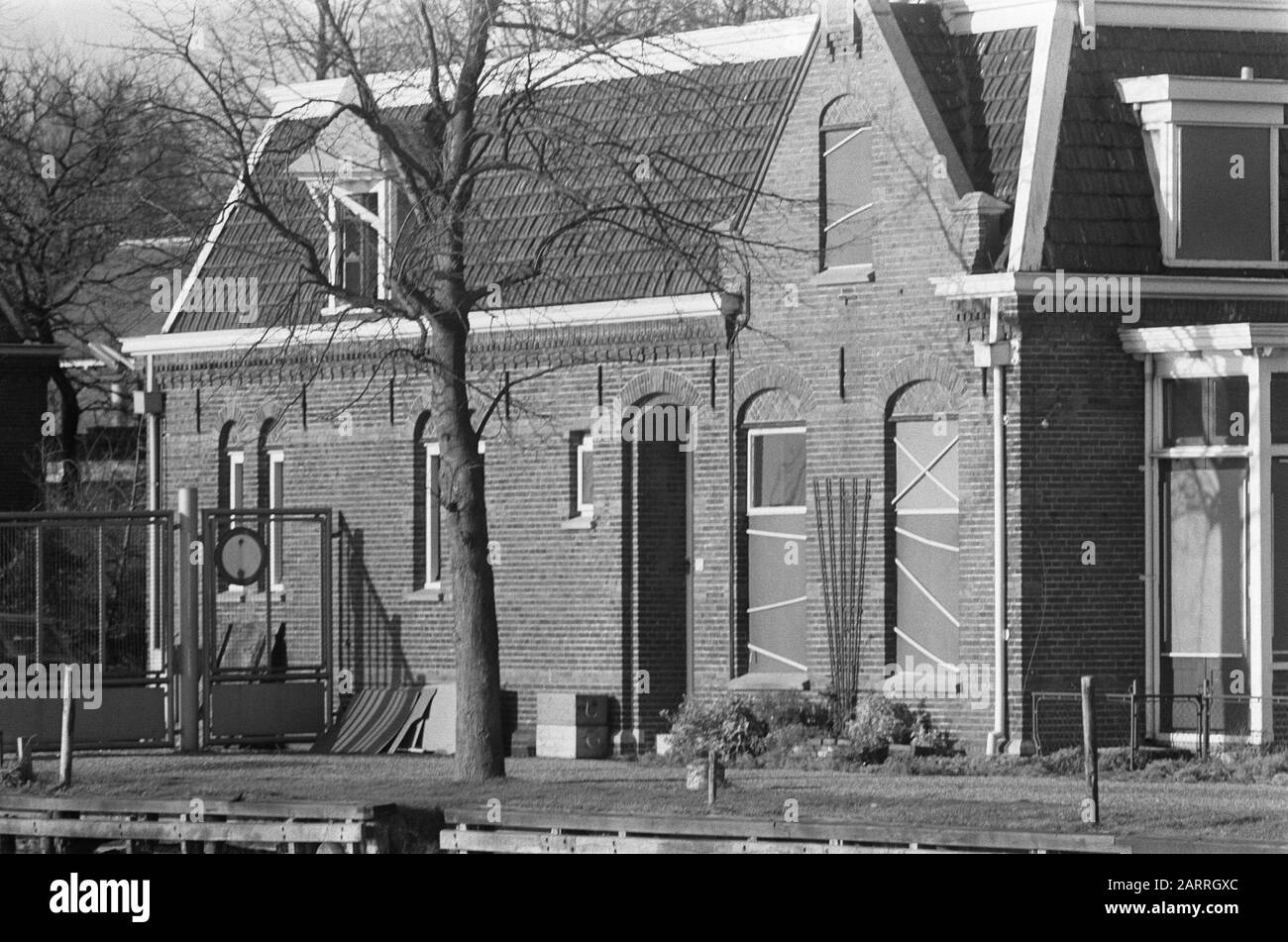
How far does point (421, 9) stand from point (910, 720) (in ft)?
29.0

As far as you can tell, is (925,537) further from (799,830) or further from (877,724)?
(799,830)

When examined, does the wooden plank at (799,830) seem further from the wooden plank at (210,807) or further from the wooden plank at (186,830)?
the wooden plank at (186,830)

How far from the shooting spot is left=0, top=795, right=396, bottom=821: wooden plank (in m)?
19.7

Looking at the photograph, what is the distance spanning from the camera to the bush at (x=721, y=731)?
26.3m

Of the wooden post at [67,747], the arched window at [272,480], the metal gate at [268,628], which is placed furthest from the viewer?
the arched window at [272,480]

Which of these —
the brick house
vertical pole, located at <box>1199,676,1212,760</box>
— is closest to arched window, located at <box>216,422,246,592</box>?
the brick house

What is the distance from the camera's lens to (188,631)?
29.0 metres

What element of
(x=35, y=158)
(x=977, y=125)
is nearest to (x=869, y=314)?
(x=977, y=125)
